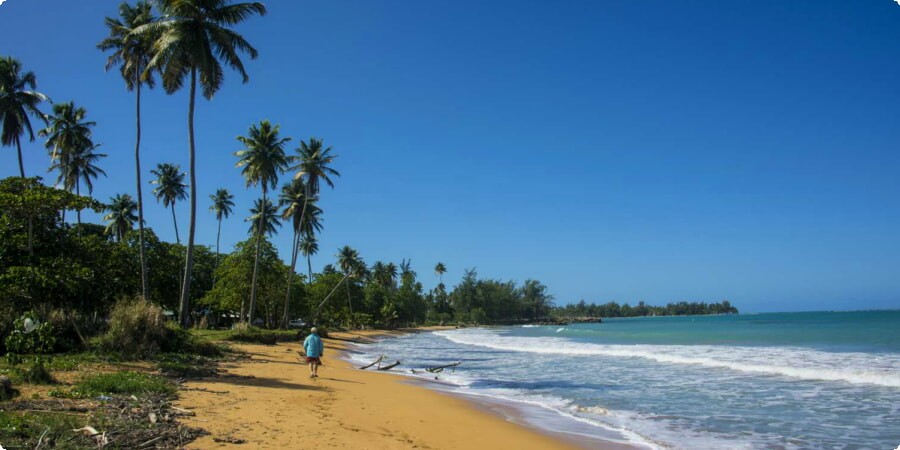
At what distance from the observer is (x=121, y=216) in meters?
51.6

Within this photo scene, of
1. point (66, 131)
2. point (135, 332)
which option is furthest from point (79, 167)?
point (135, 332)

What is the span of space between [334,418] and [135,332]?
28.6 feet

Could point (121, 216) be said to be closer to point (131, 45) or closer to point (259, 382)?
point (131, 45)

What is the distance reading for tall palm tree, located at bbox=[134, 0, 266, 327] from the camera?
19875 millimetres

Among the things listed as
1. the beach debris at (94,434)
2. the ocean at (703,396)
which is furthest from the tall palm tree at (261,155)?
the beach debris at (94,434)

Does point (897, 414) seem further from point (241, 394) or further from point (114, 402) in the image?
point (114, 402)

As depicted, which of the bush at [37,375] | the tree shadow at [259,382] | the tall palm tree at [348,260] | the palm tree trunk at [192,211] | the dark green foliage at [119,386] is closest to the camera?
the dark green foliage at [119,386]

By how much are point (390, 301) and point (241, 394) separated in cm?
7252

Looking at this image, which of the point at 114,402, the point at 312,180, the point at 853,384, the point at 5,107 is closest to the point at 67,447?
the point at 114,402

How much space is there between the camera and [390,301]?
83.1 m

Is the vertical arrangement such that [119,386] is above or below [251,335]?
above

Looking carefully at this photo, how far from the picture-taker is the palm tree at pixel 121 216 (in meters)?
51.4

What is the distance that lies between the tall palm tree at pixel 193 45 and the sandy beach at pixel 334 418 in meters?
9.76

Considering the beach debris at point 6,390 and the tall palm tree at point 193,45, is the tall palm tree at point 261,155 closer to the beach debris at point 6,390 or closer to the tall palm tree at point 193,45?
the tall palm tree at point 193,45
